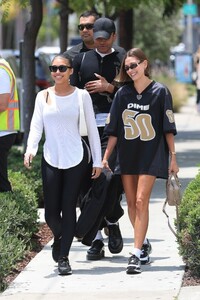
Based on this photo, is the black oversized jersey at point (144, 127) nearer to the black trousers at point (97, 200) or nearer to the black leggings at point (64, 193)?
the black trousers at point (97, 200)

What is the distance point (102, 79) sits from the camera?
27.9 ft

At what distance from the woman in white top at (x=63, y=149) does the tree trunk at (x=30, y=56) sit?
5.45 meters

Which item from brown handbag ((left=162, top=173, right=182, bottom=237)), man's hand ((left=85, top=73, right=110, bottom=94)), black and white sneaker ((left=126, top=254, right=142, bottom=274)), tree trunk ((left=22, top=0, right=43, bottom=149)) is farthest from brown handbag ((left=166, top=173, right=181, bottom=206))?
A: tree trunk ((left=22, top=0, right=43, bottom=149))

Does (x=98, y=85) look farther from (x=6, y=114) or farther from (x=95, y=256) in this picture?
(x=95, y=256)

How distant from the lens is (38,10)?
43.7 ft

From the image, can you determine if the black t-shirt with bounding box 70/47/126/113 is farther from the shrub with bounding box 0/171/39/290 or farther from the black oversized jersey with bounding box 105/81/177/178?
the shrub with bounding box 0/171/39/290

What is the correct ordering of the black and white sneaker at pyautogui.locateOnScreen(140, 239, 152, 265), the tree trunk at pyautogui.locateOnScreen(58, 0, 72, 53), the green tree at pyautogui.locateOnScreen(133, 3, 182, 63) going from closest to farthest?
the black and white sneaker at pyautogui.locateOnScreen(140, 239, 152, 265)
the tree trunk at pyautogui.locateOnScreen(58, 0, 72, 53)
the green tree at pyautogui.locateOnScreen(133, 3, 182, 63)

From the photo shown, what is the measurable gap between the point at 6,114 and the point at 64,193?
1.25 meters

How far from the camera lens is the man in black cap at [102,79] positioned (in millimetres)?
8453

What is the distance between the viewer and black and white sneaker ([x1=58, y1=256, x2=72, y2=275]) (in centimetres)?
785

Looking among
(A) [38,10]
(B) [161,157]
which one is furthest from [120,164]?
(A) [38,10]

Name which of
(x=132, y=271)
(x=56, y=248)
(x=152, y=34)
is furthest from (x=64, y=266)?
(x=152, y=34)

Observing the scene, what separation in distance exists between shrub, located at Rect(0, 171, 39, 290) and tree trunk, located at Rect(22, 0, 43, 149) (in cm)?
410

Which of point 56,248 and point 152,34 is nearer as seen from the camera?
point 56,248
